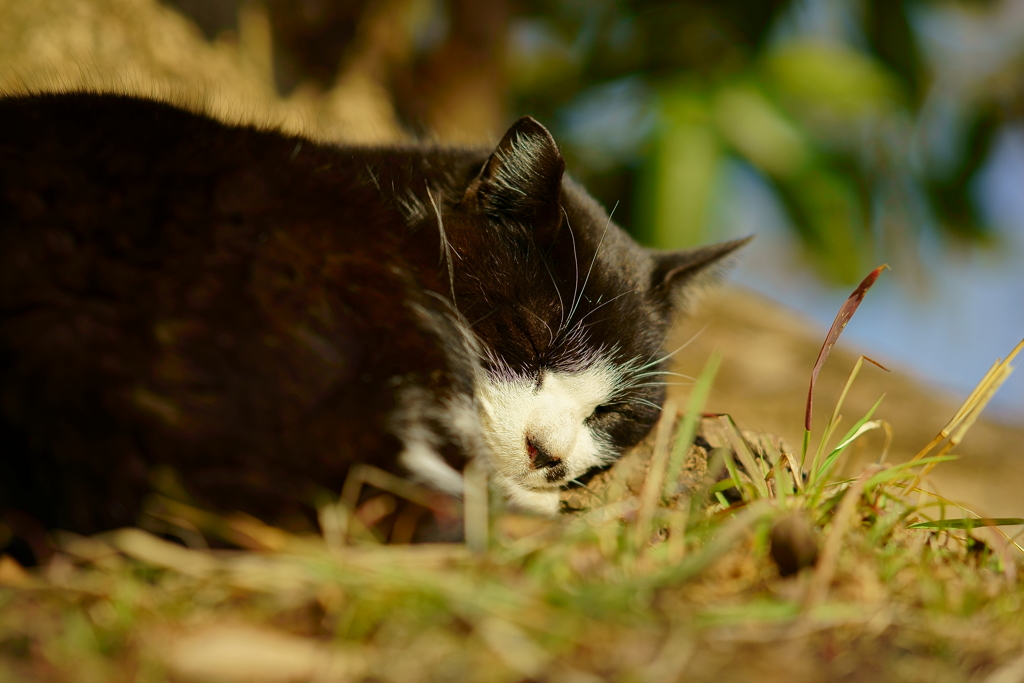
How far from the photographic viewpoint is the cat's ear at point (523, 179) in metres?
1.52

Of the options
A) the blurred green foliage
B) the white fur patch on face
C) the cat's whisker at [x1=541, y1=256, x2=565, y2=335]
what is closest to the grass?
the white fur patch on face

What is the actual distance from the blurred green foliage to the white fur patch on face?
3493 millimetres

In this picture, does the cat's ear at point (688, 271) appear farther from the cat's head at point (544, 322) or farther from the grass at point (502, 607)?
the grass at point (502, 607)

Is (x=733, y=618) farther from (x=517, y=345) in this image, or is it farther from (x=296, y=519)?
(x=517, y=345)

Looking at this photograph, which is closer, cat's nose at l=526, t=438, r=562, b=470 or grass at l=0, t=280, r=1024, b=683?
grass at l=0, t=280, r=1024, b=683

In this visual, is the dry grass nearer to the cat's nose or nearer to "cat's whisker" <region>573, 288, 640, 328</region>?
the cat's nose

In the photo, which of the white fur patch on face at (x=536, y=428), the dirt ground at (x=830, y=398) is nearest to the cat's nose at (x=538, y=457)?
the white fur patch on face at (x=536, y=428)

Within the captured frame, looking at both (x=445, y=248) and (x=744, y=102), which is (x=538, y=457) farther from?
(x=744, y=102)

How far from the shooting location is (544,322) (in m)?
1.51

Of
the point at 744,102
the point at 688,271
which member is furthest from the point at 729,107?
the point at 688,271

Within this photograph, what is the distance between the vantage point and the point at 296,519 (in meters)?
0.89

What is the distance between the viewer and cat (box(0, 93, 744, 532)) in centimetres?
86

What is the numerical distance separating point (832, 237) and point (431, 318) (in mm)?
4894

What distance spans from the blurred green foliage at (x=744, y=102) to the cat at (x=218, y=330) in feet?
12.8
